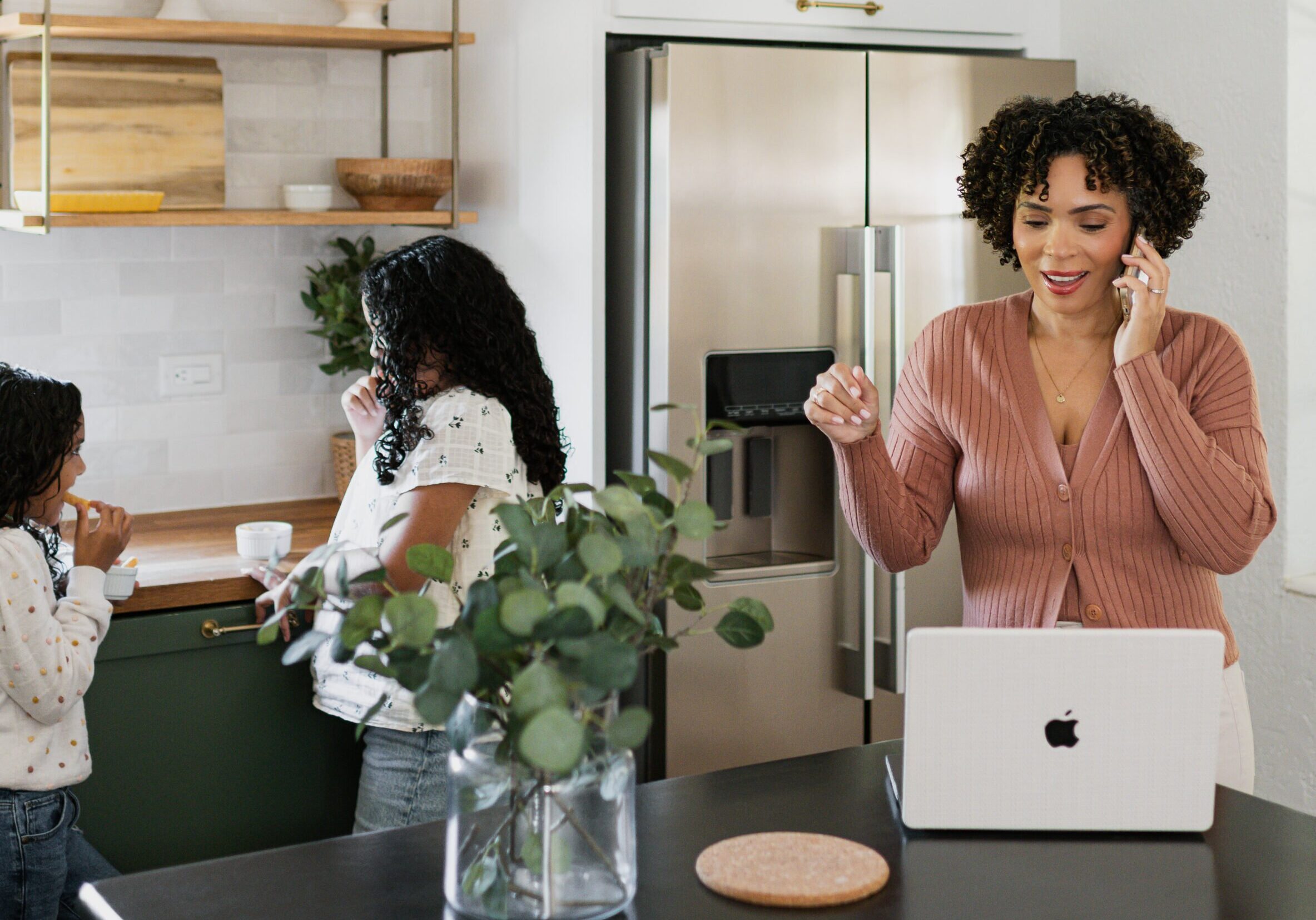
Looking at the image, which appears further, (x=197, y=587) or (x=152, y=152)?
(x=152, y=152)

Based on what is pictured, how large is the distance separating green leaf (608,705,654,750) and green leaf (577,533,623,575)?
0.10 m

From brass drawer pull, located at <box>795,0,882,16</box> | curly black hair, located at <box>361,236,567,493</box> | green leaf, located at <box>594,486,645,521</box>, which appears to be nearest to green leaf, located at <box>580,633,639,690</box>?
green leaf, located at <box>594,486,645,521</box>

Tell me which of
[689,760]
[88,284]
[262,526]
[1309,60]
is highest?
[1309,60]

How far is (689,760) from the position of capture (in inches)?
109

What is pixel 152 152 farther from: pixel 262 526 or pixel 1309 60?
pixel 1309 60

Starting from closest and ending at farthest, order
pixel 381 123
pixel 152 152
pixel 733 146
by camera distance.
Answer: pixel 733 146, pixel 152 152, pixel 381 123

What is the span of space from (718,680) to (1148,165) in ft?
4.33

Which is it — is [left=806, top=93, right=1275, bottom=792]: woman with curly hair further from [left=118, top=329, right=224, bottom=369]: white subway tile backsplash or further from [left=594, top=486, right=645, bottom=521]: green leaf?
[left=118, top=329, right=224, bottom=369]: white subway tile backsplash

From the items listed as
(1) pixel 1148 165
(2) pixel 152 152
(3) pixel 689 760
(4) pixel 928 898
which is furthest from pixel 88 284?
(4) pixel 928 898

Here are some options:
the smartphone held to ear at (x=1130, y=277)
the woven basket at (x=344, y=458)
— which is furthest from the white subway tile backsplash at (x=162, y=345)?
the smartphone held to ear at (x=1130, y=277)

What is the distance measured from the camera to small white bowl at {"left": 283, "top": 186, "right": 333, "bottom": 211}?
2900 millimetres

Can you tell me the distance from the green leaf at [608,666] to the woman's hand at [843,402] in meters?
0.71

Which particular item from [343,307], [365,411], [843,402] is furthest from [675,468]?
[343,307]

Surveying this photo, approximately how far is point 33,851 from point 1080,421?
155cm
